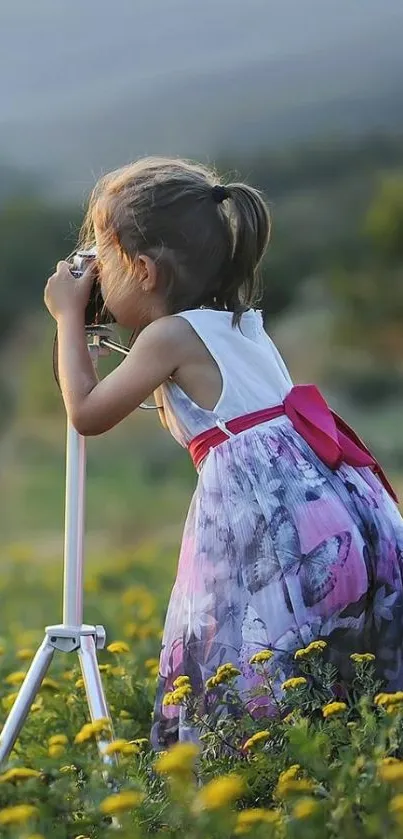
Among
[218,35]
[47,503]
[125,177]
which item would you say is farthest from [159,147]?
[125,177]

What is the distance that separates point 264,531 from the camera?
1633mm

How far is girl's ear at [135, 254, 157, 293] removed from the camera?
171cm

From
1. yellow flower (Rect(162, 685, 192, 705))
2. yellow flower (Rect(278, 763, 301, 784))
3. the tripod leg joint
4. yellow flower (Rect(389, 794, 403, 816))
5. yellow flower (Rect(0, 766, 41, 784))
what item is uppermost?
the tripod leg joint

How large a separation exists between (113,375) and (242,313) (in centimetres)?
20

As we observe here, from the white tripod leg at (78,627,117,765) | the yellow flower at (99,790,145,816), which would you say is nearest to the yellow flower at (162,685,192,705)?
the white tripod leg at (78,627,117,765)

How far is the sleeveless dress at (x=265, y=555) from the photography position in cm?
161

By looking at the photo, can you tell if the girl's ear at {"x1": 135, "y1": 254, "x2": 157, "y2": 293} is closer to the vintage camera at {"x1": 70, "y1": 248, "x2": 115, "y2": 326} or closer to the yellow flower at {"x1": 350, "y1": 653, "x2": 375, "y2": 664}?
the vintage camera at {"x1": 70, "y1": 248, "x2": 115, "y2": 326}

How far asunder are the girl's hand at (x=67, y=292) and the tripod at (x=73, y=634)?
0.07 m

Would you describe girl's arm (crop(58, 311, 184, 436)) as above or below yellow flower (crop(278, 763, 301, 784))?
above

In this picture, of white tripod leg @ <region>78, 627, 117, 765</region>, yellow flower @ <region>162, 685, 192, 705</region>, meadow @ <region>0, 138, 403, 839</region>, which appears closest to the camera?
meadow @ <region>0, 138, 403, 839</region>

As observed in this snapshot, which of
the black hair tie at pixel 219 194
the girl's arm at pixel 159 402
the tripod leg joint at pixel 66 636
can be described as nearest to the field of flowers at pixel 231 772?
the tripod leg joint at pixel 66 636

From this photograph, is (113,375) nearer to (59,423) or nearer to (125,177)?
(125,177)

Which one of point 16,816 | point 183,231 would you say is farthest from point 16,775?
point 183,231

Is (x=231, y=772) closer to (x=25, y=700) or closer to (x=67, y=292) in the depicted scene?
(x=25, y=700)
